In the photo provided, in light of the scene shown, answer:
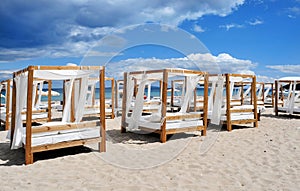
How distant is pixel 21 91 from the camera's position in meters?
4.92

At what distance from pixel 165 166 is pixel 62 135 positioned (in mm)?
1953

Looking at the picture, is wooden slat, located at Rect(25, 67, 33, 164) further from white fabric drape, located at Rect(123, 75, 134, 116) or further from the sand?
white fabric drape, located at Rect(123, 75, 134, 116)

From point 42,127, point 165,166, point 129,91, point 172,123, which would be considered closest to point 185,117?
point 172,123

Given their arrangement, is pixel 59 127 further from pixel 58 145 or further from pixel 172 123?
pixel 172 123

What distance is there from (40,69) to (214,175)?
10.6 ft

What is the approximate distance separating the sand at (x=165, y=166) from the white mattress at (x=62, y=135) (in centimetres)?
31

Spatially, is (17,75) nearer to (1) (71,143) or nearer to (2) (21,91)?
(2) (21,91)

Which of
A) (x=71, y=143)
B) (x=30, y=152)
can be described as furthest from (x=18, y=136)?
(x=71, y=143)

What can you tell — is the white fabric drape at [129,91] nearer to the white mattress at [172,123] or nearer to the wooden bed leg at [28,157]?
the white mattress at [172,123]

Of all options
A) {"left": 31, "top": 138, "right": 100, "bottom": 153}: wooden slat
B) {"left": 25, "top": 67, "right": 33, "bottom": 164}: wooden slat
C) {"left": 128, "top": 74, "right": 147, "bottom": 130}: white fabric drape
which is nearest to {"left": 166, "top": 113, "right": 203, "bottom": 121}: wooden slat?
{"left": 128, "top": 74, "right": 147, "bottom": 130}: white fabric drape

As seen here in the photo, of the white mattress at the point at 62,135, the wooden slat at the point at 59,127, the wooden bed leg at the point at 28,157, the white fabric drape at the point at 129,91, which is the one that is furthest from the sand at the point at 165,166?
the white fabric drape at the point at 129,91

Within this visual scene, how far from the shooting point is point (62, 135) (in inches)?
188

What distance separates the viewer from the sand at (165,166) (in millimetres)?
3395

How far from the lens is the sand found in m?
3.39
